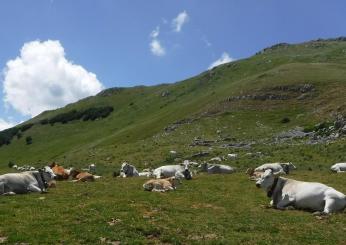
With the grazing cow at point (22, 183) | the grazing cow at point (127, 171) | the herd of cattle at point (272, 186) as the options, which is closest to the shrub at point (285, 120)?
the herd of cattle at point (272, 186)

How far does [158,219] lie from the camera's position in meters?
18.7

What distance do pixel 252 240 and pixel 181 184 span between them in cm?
1437

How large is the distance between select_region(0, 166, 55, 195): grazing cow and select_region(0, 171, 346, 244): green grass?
0.85 metres

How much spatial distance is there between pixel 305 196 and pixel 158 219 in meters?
6.64

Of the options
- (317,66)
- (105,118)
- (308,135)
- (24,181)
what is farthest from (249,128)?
(105,118)

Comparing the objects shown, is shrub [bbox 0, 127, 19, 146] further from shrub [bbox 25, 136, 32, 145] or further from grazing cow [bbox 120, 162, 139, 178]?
grazing cow [bbox 120, 162, 139, 178]

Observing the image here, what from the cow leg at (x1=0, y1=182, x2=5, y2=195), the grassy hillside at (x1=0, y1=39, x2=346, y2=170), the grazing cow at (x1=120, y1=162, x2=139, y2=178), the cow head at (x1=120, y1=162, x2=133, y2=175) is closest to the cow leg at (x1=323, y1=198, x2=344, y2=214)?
the cow leg at (x1=0, y1=182, x2=5, y2=195)

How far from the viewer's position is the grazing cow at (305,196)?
20734 mm

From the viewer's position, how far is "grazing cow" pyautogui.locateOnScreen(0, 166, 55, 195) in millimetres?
24703

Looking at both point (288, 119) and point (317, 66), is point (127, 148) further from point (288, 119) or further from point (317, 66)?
point (317, 66)

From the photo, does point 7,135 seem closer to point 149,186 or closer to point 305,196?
point 149,186

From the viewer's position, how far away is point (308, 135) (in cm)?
5900

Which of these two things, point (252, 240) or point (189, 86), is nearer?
point (252, 240)

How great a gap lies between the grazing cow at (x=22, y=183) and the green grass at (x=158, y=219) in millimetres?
854
